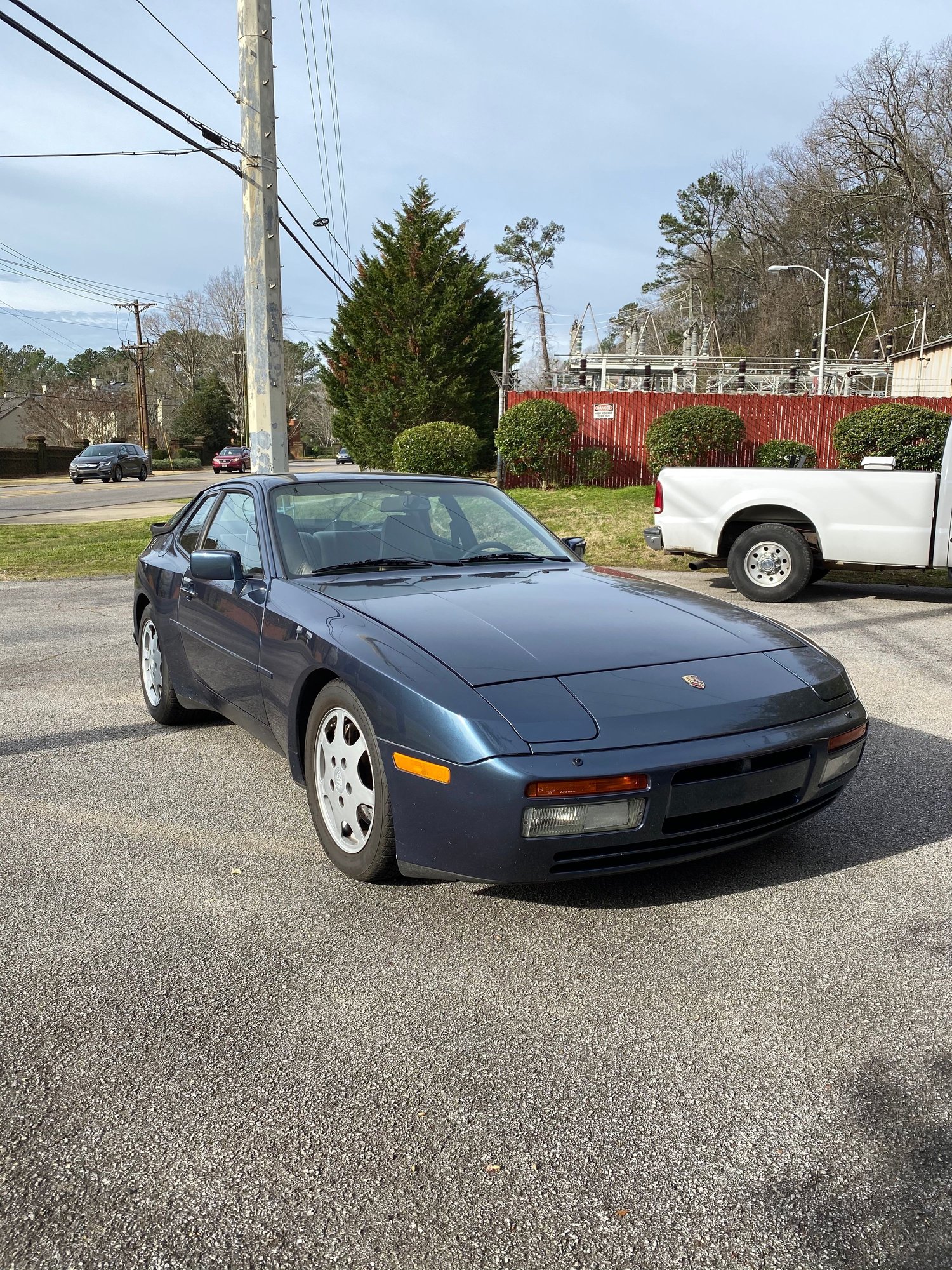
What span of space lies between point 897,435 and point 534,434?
24.8ft

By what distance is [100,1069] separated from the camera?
2.51 meters

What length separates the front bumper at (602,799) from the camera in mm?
2922

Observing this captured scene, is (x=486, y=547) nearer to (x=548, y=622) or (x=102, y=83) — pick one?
(x=548, y=622)

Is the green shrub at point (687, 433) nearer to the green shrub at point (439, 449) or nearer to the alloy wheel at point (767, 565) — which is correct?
the green shrub at point (439, 449)

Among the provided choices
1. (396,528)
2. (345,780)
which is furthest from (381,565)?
(345,780)

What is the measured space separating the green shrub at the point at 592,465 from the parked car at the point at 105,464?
79.1 ft

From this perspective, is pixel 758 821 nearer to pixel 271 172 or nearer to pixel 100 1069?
pixel 100 1069

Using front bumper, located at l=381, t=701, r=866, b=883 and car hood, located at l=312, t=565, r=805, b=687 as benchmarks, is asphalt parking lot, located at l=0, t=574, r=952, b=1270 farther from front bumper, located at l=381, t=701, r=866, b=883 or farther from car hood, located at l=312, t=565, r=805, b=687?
car hood, located at l=312, t=565, r=805, b=687

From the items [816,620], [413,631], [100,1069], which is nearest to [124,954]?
[100,1069]

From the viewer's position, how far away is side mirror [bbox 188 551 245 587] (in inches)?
168

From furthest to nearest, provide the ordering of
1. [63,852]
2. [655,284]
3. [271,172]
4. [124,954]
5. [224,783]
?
[655,284]
[271,172]
[224,783]
[63,852]
[124,954]

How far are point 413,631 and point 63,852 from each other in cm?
167

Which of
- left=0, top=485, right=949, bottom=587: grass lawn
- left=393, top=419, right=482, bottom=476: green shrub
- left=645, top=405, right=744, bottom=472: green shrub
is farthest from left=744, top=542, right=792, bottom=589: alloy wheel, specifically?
left=393, top=419, right=482, bottom=476: green shrub

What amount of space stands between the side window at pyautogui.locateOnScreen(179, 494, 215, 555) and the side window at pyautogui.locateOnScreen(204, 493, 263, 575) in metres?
0.13
